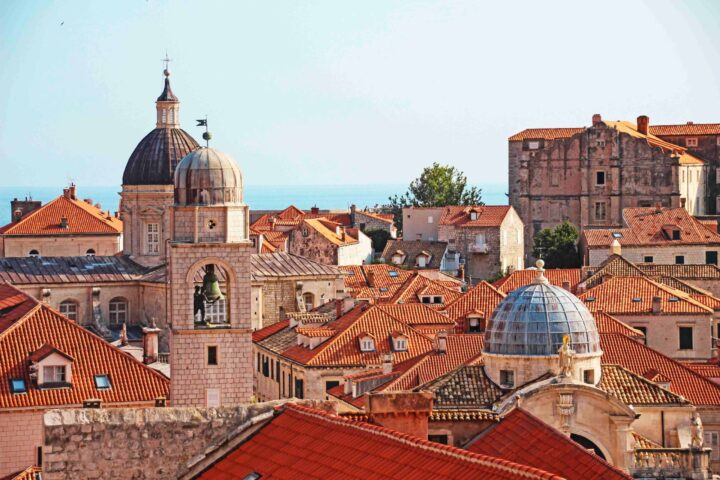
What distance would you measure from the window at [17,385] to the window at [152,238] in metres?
36.3

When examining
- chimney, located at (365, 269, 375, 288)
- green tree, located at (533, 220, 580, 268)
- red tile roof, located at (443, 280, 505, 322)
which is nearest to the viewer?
red tile roof, located at (443, 280, 505, 322)

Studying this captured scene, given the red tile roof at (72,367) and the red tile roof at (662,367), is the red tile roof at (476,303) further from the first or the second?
the red tile roof at (72,367)

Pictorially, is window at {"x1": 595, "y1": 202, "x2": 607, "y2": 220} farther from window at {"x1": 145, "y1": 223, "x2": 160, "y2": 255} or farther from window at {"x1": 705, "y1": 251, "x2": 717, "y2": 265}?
window at {"x1": 145, "y1": 223, "x2": 160, "y2": 255}

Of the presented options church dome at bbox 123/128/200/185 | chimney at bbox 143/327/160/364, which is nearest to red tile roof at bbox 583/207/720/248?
church dome at bbox 123/128/200/185

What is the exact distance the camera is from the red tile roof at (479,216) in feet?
382

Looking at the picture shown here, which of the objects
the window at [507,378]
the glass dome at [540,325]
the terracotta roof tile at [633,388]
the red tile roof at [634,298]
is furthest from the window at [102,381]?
the red tile roof at [634,298]

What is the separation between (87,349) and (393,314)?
78.4 feet

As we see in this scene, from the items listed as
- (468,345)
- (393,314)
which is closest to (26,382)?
(468,345)

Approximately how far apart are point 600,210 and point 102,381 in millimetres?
83191

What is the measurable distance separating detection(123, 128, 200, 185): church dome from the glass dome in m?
39.2

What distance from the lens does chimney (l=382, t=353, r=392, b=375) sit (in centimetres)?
5484

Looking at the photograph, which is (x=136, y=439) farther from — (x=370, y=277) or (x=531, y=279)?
(x=370, y=277)

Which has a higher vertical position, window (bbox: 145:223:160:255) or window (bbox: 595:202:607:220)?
window (bbox: 595:202:607:220)

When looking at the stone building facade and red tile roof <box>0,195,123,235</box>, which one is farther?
the stone building facade
